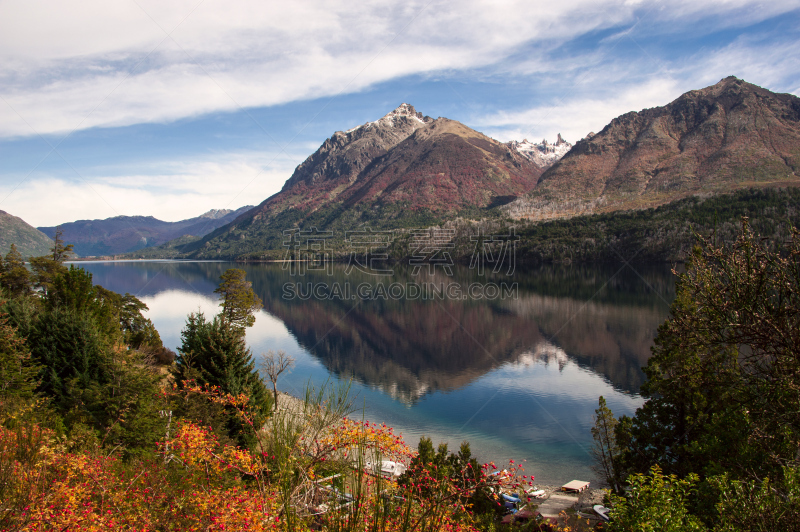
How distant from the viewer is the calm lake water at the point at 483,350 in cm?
2812

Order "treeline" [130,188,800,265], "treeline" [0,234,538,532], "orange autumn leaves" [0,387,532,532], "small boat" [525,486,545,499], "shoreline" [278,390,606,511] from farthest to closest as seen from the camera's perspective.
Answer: "treeline" [130,188,800,265] → "small boat" [525,486,545,499] → "shoreline" [278,390,606,511] → "treeline" [0,234,538,532] → "orange autumn leaves" [0,387,532,532]

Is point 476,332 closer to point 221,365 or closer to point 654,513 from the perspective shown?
point 221,365

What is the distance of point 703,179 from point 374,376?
7841 inches

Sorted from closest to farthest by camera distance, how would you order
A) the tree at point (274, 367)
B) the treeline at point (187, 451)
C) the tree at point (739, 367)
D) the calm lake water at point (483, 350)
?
the treeline at point (187, 451) < the tree at point (739, 367) < the tree at point (274, 367) < the calm lake water at point (483, 350)

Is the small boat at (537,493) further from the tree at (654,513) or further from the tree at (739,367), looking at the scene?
the tree at (654,513)

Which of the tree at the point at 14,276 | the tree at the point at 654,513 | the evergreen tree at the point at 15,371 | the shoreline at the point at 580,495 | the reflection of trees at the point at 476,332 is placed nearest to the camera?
the tree at the point at 654,513

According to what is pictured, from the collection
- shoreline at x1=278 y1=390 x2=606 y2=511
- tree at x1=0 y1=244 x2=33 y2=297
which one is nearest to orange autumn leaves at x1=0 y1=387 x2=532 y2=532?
shoreline at x1=278 y1=390 x2=606 y2=511

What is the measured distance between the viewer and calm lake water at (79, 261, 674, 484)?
1107 inches

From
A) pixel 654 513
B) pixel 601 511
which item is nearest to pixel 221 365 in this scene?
pixel 654 513

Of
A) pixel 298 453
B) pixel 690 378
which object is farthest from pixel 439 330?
pixel 298 453

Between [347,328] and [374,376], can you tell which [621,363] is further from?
[347,328]

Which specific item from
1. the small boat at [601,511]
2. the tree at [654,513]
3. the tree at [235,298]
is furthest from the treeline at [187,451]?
the tree at [235,298]

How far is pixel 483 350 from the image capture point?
47844 millimetres

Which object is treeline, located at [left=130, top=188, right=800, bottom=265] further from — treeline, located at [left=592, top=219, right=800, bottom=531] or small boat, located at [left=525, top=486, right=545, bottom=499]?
treeline, located at [left=592, top=219, right=800, bottom=531]
